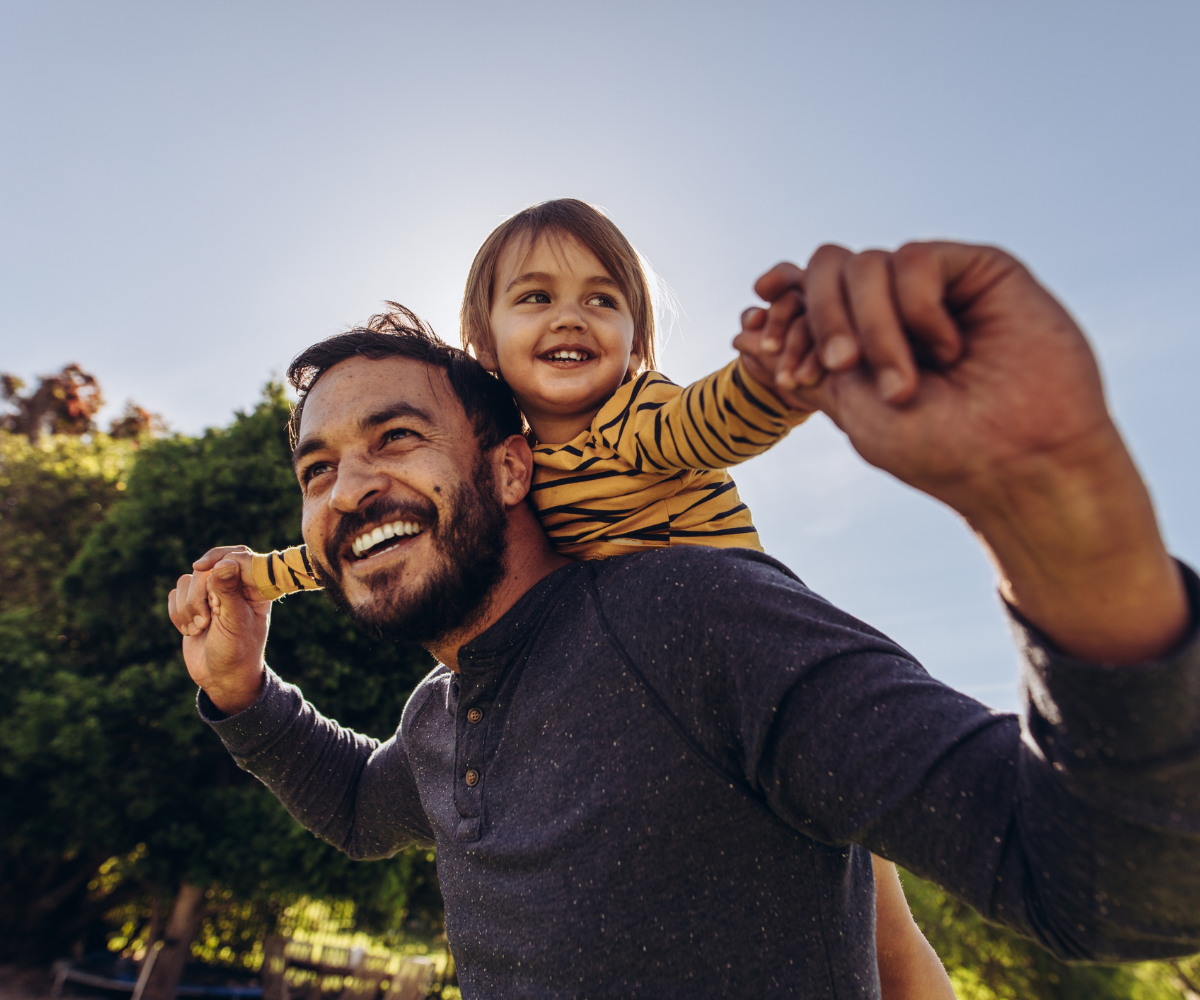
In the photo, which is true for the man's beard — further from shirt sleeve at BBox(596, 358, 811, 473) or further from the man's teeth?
shirt sleeve at BBox(596, 358, 811, 473)

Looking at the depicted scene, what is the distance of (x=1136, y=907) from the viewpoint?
0.92 metres

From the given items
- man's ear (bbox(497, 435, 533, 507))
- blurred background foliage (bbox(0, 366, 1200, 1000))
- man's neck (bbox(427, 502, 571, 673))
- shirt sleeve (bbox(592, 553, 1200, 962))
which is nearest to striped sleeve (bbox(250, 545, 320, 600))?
man's neck (bbox(427, 502, 571, 673))

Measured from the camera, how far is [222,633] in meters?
2.78

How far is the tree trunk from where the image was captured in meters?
10.4

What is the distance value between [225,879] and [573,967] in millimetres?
9633

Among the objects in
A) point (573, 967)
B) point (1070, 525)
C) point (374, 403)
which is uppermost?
point (374, 403)

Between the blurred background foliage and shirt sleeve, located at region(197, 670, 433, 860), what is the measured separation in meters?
6.29

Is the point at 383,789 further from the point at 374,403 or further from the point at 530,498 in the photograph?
the point at 374,403

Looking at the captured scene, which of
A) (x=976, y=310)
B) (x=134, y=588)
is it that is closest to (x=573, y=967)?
(x=976, y=310)

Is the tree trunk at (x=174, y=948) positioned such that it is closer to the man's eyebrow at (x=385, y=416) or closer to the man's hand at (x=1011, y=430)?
the man's eyebrow at (x=385, y=416)

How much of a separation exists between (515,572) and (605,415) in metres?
0.59

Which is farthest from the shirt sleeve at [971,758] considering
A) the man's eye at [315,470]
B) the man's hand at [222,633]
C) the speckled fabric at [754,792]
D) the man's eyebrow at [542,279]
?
the man's hand at [222,633]

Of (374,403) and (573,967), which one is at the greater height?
(374,403)

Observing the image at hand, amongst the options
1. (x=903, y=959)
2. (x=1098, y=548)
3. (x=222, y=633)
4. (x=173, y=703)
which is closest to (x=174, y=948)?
(x=173, y=703)
